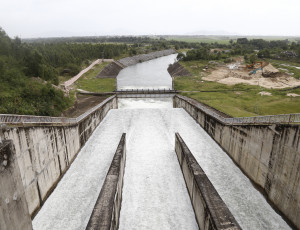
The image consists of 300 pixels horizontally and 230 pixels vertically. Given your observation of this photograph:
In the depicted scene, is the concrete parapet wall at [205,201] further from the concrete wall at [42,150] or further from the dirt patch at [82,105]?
the dirt patch at [82,105]

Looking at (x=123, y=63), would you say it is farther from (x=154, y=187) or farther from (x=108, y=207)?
(x=108, y=207)

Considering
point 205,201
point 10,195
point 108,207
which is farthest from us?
point 205,201

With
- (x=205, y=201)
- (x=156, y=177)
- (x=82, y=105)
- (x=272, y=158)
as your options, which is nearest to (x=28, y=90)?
(x=82, y=105)

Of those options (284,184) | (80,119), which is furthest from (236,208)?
(80,119)

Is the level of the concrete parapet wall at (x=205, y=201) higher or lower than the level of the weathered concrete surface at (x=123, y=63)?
lower

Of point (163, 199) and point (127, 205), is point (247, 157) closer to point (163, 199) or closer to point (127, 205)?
point (163, 199)

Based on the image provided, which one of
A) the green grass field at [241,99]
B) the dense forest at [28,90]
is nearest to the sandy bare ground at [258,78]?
the green grass field at [241,99]

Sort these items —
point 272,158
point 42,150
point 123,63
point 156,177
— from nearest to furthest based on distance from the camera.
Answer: point 272,158 → point 42,150 → point 156,177 → point 123,63
